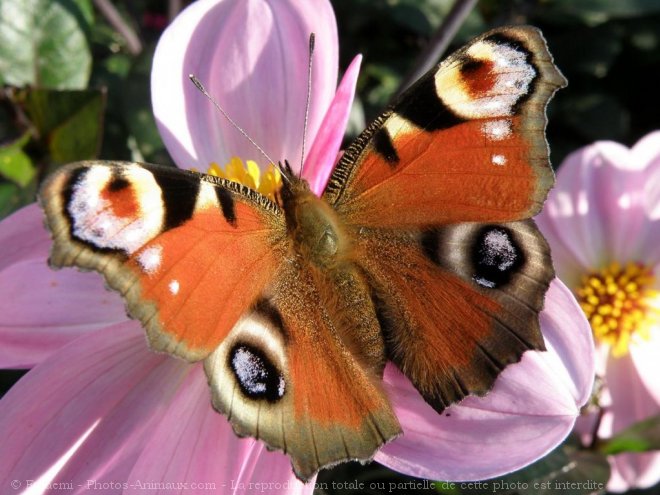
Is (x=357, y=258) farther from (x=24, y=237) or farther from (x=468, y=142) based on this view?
(x=24, y=237)

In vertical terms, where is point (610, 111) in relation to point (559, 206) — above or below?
below

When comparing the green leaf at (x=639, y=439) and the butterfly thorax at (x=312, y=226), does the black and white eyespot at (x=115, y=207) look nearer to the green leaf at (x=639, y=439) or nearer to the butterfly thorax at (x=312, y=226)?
the butterfly thorax at (x=312, y=226)

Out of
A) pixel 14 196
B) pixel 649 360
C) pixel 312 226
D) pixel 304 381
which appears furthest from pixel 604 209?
pixel 14 196

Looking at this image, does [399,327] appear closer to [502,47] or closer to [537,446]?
[537,446]

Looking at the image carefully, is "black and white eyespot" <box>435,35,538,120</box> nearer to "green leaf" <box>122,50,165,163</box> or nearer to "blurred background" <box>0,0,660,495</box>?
"blurred background" <box>0,0,660,495</box>

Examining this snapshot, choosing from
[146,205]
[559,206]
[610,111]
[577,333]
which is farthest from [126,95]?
[610,111]

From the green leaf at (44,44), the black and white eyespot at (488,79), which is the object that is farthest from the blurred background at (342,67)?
the black and white eyespot at (488,79)
